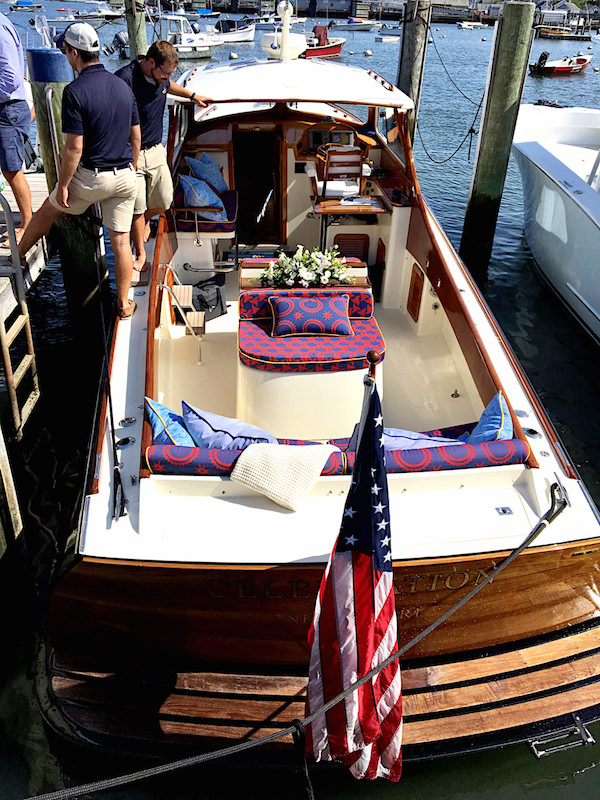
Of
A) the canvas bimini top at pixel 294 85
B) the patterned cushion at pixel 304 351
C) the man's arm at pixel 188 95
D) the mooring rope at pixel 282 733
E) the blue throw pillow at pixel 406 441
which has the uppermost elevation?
the canvas bimini top at pixel 294 85

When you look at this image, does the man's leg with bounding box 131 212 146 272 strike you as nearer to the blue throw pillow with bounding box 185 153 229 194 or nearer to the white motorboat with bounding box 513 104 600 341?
Result: the blue throw pillow with bounding box 185 153 229 194

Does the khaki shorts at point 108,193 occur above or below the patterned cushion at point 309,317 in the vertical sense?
above

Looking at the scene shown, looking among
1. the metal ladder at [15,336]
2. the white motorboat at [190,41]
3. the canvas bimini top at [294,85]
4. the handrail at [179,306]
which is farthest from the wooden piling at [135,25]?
the white motorboat at [190,41]

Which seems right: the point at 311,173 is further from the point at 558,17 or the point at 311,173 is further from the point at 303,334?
the point at 558,17

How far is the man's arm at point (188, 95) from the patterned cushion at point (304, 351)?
75.1 inches

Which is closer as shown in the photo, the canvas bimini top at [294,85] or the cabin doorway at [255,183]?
the canvas bimini top at [294,85]

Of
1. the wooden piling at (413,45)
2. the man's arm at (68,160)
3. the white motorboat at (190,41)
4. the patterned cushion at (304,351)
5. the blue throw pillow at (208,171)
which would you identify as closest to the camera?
the man's arm at (68,160)

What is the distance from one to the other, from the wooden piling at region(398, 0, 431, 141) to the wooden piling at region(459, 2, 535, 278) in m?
1.44

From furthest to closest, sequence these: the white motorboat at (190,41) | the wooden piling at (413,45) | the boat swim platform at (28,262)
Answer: the white motorboat at (190,41) < the wooden piling at (413,45) < the boat swim platform at (28,262)

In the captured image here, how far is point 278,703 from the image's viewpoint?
8.59 ft

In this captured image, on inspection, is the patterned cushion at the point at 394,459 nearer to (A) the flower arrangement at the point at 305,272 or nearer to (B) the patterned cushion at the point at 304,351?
(B) the patterned cushion at the point at 304,351

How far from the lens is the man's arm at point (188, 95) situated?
4.53 metres

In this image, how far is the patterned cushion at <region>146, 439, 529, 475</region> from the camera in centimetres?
256

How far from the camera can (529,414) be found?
308cm
